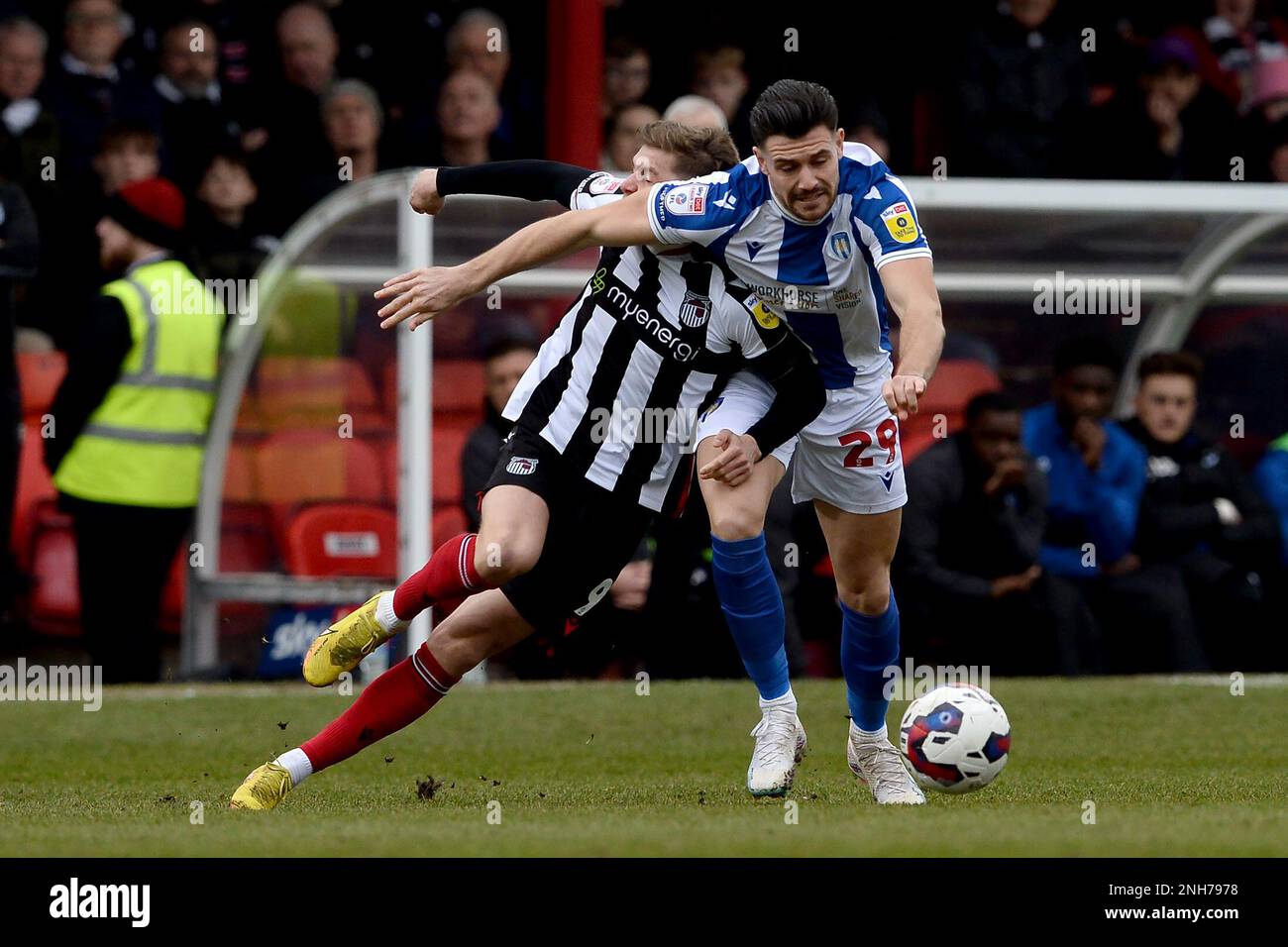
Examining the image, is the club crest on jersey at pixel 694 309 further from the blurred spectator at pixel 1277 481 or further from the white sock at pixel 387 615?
the blurred spectator at pixel 1277 481

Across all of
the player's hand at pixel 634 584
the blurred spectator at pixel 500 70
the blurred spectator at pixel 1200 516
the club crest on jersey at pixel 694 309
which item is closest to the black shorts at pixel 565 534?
the club crest on jersey at pixel 694 309

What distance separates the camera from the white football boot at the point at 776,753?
631 cm

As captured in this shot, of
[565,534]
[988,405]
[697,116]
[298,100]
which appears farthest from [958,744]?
[298,100]

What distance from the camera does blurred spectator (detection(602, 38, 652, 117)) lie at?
1300 cm

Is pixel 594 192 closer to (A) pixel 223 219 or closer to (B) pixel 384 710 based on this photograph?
(B) pixel 384 710

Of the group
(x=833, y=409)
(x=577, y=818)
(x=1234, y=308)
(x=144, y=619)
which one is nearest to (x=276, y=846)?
(x=577, y=818)

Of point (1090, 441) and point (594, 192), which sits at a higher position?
point (594, 192)

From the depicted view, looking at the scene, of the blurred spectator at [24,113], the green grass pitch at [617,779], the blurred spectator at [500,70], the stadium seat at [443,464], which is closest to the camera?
the green grass pitch at [617,779]

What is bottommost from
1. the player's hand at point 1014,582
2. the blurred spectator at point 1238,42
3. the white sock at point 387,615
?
the player's hand at point 1014,582

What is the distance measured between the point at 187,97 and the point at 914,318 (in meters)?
7.67

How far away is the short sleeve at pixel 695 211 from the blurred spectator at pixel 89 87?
6.87 metres

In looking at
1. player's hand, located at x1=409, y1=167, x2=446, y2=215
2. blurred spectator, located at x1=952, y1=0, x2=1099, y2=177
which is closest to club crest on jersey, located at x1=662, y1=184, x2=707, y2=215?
player's hand, located at x1=409, y1=167, x2=446, y2=215

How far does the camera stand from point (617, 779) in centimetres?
707

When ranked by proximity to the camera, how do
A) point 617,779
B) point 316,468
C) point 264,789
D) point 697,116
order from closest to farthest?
point 264,789, point 697,116, point 617,779, point 316,468
